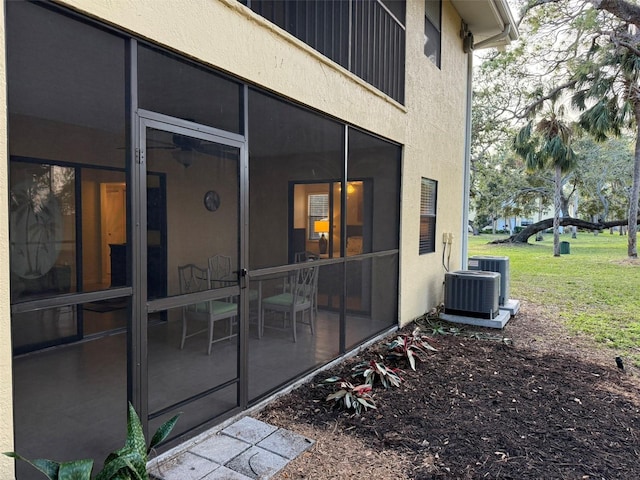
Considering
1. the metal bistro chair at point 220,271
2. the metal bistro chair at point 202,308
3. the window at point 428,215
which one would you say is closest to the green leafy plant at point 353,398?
the metal bistro chair at point 202,308

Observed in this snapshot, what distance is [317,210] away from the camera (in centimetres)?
427

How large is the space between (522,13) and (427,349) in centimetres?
873

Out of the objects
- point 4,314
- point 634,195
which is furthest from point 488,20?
point 634,195

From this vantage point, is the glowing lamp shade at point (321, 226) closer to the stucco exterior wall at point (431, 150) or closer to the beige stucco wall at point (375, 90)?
the beige stucco wall at point (375, 90)

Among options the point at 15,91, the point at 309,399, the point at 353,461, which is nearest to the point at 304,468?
the point at 353,461

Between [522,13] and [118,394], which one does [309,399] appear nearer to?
[118,394]

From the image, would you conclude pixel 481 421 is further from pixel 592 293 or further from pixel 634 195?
pixel 634 195

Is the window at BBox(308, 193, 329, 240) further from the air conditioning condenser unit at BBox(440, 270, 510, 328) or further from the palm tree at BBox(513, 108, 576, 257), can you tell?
the palm tree at BBox(513, 108, 576, 257)

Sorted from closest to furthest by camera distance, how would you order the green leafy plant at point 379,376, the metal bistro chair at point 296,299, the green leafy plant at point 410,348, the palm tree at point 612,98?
1. the green leafy plant at point 379,376
2. the metal bistro chair at point 296,299
3. the green leafy plant at point 410,348
4. the palm tree at point 612,98

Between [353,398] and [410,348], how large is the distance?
1.39 m

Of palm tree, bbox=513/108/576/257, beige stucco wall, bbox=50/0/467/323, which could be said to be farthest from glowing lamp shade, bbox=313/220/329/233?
palm tree, bbox=513/108/576/257

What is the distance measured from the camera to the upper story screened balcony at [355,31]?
3.35m

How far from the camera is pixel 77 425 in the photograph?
274 cm

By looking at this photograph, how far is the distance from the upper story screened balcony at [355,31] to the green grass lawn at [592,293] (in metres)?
4.22
